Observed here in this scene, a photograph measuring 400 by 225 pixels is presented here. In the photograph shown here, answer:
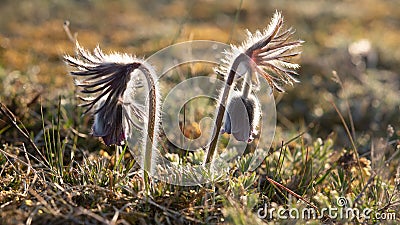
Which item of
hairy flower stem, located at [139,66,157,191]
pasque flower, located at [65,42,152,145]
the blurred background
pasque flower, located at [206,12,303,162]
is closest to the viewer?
pasque flower, located at [65,42,152,145]

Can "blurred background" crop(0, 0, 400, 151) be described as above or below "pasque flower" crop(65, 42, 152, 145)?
above

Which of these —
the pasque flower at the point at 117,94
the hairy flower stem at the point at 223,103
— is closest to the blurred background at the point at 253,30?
the hairy flower stem at the point at 223,103

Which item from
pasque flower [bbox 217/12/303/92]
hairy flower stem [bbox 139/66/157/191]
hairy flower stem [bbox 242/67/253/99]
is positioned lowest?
hairy flower stem [bbox 139/66/157/191]

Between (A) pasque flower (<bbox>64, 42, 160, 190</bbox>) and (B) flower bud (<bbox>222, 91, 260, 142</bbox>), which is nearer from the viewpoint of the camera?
(A) pasque flower (<bbox>64, 42, 160, 190</bbox>)

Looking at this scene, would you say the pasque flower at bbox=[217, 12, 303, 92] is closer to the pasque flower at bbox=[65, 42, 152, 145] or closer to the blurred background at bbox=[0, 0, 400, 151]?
the pasque flower at bbox=[65, 42, 152, 145]

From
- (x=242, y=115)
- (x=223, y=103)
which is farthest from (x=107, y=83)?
(x=242, y=115)

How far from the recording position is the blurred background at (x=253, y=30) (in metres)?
5.32

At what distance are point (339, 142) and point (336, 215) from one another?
264 cm

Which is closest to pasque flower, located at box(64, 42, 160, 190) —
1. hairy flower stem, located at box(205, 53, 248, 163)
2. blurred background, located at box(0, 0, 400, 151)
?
hairy flower stem, located at box(205, 53, 248, 163)

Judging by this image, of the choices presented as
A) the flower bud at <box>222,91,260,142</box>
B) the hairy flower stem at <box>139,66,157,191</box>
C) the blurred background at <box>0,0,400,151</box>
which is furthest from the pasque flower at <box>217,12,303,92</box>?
the blurred background at <box>0,0,400,151</box>

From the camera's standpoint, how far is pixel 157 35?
30.1 ft

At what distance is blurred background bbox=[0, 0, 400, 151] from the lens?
17.5ft

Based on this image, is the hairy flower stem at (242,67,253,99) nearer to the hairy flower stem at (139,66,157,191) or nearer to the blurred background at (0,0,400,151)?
the hairy flower stem at (139,66,157,191)

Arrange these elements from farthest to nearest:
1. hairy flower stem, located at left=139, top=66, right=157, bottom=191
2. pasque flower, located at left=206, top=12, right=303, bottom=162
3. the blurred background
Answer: the blurred background < hairy flower stem, located at left=139, top=66, right=157, bottom=191 < pasque flower, located at left=206, top=12, right=303, bottom=162
